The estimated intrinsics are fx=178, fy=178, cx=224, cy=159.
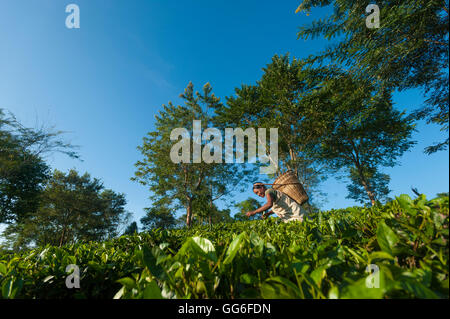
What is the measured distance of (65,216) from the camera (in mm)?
25844

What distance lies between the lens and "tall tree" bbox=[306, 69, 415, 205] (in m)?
11.1

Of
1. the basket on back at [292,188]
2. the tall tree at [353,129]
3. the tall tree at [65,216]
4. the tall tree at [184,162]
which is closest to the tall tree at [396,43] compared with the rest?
the tall tree at [353,129]

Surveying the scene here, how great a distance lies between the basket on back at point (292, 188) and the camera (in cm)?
539

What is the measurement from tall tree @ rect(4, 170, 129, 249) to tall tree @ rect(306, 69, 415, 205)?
1130 inches

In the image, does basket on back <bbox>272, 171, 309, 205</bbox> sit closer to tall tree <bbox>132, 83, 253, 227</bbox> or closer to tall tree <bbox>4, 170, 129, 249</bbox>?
tall tree <bbox>132, 83, 253, 227</bbox>

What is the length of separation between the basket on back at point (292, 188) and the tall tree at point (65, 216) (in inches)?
1080

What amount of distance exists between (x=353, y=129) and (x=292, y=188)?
35.8 ft

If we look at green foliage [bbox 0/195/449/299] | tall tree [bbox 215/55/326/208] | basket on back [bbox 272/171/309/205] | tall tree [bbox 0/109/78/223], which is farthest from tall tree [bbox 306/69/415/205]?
tall tree [bbox 0/109/78/223]
